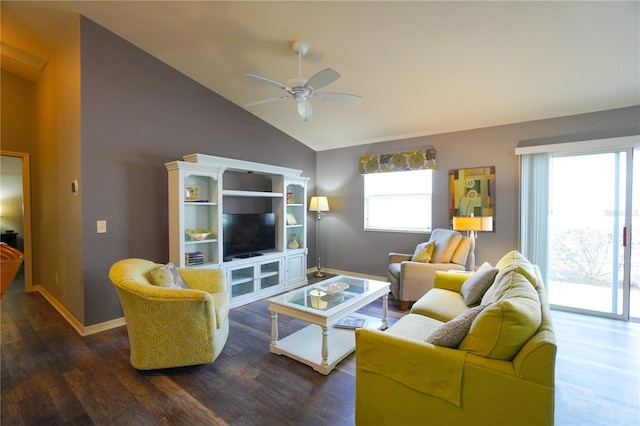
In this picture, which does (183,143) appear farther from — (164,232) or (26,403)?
(26,403)

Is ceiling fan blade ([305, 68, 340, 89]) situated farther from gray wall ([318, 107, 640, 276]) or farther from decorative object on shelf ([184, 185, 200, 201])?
gray wall ([318, 107, 640, 276])

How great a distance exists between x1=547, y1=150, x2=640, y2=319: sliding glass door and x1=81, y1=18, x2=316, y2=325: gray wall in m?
4.60

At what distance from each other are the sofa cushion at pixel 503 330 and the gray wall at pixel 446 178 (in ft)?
9.83

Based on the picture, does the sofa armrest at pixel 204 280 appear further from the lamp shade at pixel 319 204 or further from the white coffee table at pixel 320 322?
the lamp shade at pixel 319 204

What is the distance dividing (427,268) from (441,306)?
120cm

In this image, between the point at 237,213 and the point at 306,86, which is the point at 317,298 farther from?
the point at 237,213

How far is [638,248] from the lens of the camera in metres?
3.31

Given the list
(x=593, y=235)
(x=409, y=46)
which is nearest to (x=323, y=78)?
(x=409, y=46)

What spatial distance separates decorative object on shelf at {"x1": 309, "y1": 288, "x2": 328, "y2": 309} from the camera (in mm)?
2537

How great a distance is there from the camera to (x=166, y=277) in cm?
257

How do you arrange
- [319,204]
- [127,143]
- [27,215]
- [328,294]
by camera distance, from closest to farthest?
[328,294] → [127,143] → [27,215] → [319,204]

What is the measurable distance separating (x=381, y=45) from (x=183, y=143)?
2658mm

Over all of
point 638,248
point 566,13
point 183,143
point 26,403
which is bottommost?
point 26,403

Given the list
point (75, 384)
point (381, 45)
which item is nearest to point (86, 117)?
point (75, 384)
